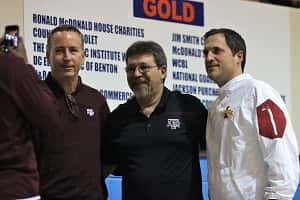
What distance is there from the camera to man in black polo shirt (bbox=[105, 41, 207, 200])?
2.55 m

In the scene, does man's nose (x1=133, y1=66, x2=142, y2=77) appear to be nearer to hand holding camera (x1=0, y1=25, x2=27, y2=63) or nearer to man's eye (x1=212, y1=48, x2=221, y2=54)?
man's eye (x1=212, y1=48, x2=221, y2=54)

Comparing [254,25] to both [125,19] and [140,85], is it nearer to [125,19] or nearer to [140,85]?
[125,19]

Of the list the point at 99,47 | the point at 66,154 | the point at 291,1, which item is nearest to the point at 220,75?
the point at 66,154

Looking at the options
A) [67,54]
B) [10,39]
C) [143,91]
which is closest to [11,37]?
[10,39]

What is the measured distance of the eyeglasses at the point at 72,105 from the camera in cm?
250

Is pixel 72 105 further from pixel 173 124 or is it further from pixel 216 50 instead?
pixel 216 50

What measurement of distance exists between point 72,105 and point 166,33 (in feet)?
5.27

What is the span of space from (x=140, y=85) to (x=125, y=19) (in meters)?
1.30

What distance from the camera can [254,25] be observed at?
4.48 metres

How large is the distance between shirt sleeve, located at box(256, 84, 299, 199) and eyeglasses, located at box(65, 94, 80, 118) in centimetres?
69

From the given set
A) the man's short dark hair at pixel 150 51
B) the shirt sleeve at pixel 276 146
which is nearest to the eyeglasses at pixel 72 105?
the man's short dark hair at pixel 150 51

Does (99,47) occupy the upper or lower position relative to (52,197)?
upper

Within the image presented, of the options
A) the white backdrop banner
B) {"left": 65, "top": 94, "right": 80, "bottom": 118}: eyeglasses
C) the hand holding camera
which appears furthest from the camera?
the white backdrop banner

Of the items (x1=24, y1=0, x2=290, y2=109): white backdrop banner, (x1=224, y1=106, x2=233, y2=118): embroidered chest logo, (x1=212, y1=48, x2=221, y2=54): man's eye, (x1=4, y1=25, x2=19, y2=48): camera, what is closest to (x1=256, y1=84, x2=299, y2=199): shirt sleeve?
(x1=224, y1=106, x2=233, y2=118): embroidered chest logo
